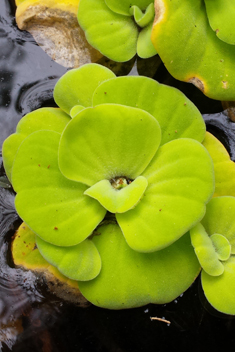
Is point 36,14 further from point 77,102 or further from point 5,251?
point 5,251

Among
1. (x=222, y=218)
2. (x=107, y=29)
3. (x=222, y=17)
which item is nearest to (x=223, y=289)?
(x=222, y=218)

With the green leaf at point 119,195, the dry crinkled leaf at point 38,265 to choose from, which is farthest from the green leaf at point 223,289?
the dry crinkled leaf at point 38,265

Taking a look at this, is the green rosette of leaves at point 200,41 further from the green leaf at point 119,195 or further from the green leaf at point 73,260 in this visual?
the green leaf at point 73,260

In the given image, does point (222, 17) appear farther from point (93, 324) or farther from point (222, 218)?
point (93, 324)

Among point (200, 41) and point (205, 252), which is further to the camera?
point (200, 41)

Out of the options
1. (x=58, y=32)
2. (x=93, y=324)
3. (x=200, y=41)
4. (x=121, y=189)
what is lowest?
(x=93, y=324)

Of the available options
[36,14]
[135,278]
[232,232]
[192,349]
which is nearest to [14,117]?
[36,14]
